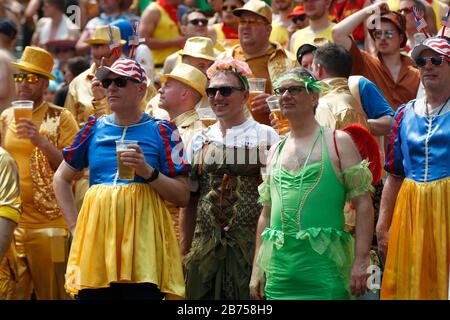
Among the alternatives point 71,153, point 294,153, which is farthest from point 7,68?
point 294,153

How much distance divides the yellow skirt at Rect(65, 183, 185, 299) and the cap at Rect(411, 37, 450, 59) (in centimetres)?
216

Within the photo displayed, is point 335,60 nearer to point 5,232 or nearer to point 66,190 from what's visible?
point 66,190

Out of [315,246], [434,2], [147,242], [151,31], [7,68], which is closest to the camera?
[315,246]

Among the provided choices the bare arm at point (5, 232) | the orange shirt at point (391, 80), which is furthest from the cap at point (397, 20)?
the bare arm at point (5, 232)

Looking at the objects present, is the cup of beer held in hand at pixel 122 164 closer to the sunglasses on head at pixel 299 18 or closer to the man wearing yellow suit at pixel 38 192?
the man wearing yellow suit at pixel 38 192

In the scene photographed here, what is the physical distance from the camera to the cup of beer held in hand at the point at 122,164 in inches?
311

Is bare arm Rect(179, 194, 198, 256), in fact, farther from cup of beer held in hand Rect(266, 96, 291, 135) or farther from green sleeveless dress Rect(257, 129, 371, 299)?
green sleeveless dress Rect(257, 129, 371, 299)

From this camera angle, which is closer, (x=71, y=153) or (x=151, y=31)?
(x=71, y=153)

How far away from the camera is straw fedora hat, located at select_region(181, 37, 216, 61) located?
10.9 m

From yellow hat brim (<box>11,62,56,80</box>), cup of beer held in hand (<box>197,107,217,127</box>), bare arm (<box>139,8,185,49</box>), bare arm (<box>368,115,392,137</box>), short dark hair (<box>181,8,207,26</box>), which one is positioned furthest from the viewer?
bare arm (<box>139,8,185,49</box>)

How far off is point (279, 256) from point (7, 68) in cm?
351

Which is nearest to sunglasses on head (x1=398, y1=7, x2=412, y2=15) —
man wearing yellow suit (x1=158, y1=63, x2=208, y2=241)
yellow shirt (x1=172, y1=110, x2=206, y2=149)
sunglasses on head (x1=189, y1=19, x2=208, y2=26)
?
sunglasses on head (x1=189, y1=19, x2=208, y2=26)

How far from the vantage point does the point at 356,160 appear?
760 cm

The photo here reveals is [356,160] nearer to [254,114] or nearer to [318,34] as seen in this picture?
[254,114]
